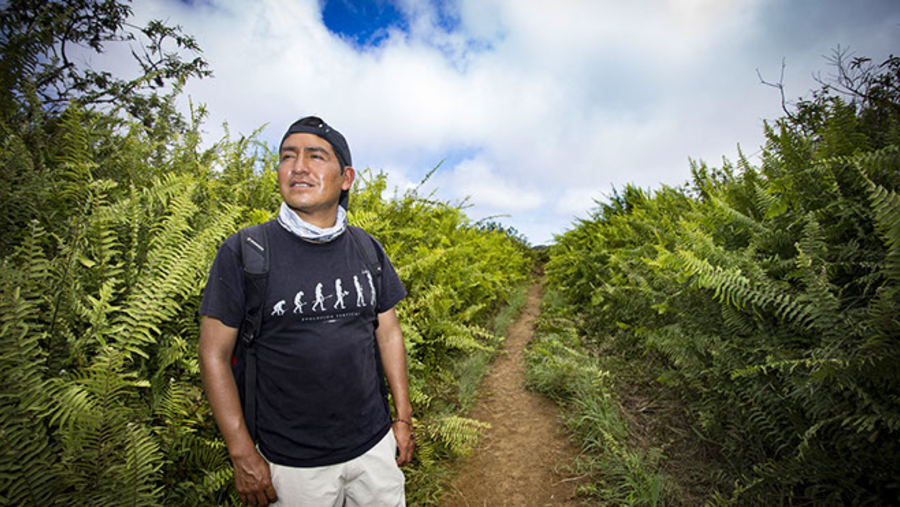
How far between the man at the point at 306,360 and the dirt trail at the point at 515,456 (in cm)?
144

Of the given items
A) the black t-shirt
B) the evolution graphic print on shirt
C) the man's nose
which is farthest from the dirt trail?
the man's nose

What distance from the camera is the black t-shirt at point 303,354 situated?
65.8 inches

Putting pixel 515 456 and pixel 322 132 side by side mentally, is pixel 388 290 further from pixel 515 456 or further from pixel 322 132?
pixel 515 456

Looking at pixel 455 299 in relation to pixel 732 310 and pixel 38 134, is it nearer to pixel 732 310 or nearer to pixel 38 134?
pixel 732 310

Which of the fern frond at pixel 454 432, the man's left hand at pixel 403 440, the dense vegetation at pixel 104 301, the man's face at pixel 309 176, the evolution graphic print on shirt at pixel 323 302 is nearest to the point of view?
the dense vegetation at pixel 104 301

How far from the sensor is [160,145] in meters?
3.14

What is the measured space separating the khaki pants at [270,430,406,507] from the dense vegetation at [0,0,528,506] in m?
0.34

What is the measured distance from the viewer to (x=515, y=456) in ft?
11.4

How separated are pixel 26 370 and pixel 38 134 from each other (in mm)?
1800

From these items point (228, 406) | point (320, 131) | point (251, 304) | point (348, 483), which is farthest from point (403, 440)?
point (320, 131)

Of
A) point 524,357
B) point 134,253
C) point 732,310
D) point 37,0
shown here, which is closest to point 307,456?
point 134,253

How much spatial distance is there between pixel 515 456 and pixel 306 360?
2647mm

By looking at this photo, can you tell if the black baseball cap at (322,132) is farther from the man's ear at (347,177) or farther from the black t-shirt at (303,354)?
the black t-shirt at (303,354)

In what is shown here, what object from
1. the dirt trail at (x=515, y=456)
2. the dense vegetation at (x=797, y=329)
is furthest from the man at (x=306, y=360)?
the dense vegetation at (x=797, y=329)
